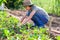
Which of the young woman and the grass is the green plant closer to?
the grass

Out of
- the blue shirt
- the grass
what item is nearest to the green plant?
the grass

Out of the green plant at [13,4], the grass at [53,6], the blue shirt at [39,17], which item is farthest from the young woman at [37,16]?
the green plant at [13,4]

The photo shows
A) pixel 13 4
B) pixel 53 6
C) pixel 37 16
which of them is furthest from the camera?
pixel 13 4

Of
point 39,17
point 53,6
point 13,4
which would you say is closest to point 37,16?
point 39,17

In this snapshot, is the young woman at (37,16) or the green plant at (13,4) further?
the green plant at (13,4)

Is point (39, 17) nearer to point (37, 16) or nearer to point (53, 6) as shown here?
point (37, 16)

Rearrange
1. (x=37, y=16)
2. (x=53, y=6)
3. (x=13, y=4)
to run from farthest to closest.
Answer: (x=13, y=4) < (x=53, y=6) < (x=37, y=16)

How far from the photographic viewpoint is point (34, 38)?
17.0ft

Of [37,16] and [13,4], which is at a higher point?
[37,16]

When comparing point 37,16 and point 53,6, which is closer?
point 37,16

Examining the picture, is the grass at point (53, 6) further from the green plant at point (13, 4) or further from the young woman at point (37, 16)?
the young woman at point (37, 16)

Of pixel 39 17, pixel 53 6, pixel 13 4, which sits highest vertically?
pixel 39 17

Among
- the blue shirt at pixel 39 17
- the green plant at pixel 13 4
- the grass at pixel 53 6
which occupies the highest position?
the blue shirt at pixel 39 17

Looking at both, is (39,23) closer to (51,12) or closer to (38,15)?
(38,15)
